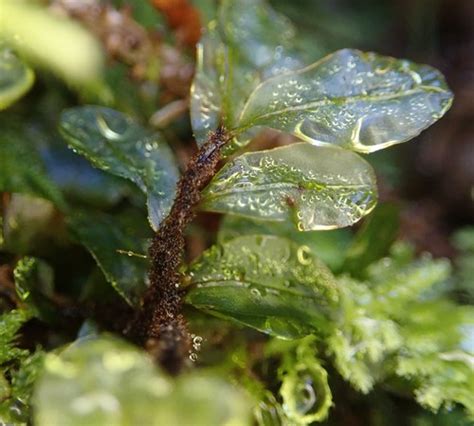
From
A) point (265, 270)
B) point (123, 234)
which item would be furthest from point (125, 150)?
point (265, 270)

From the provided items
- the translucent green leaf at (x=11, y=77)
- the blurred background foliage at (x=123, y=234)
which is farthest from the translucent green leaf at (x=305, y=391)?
the translucent green leaf at (x=11, y=77)

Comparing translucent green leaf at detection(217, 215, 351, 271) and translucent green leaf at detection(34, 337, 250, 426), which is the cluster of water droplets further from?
translucent green leaf at detection(34, 337, 250, 426)

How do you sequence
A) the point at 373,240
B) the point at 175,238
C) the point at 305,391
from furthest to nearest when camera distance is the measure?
the point at 373,240, the point at 305,391, the point at 175,238

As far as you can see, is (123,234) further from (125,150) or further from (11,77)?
(11,77)

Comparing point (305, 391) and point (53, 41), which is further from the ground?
point (53, 41)

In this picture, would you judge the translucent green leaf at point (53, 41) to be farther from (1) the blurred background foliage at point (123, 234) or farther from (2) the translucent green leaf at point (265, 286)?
(2) the translucent green leaf at point (265, 286)

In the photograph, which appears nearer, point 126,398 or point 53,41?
point 126,398
